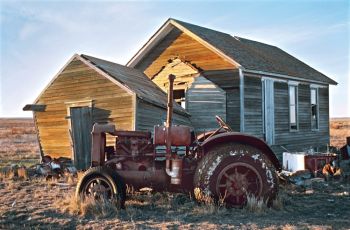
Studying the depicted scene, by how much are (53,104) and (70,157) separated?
6.09ft

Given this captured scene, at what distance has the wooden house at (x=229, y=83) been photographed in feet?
48.0

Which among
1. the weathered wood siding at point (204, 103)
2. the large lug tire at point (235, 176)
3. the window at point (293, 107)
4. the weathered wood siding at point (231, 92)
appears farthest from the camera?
the window at point (293, 107)

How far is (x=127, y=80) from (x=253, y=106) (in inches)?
192

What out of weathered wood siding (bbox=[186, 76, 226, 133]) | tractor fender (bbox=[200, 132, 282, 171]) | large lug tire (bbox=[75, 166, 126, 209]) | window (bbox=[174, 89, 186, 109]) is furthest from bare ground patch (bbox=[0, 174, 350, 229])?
window (bbox=[174, 89, 186, 109])

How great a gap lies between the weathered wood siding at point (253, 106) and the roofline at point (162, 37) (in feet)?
3.94

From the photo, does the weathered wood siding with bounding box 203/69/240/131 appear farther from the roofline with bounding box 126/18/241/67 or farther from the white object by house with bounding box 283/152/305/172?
the white object by house with bounding box 283/152/305/172

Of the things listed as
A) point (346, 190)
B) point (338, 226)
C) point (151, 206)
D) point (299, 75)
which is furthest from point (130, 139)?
point (299, 75)

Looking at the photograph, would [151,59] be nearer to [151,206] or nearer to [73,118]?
[73,118]

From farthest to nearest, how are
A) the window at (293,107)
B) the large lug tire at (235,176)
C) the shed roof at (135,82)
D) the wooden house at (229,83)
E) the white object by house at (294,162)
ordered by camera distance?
the window at (293,107), the wooden house at (229,83), the shed roof at (135,82), the white object by house at (294,162), the large lug tire at (235,176)

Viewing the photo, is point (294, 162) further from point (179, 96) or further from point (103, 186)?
point (103, 186)

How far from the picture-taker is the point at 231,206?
249 inches

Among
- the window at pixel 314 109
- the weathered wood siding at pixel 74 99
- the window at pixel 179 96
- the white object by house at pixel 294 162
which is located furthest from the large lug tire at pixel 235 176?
the window at pixel 314 109

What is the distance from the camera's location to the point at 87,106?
12.8m

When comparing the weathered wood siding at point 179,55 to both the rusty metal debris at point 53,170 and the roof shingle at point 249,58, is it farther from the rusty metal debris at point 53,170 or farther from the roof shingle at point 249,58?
the rusty metal debris at point 53,170
